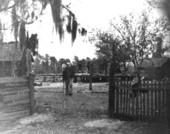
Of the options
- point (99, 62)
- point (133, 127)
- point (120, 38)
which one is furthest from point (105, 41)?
point (133, 127)

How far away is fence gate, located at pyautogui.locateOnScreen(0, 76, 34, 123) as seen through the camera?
7.45 m

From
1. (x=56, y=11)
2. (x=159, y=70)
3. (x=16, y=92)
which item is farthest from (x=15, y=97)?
(x=159, y=70)

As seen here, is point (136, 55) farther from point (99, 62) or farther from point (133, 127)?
point (99, 62)

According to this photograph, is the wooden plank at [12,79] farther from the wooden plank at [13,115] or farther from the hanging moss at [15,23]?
the hanging moss at [15,23]

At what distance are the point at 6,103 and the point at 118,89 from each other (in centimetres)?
334

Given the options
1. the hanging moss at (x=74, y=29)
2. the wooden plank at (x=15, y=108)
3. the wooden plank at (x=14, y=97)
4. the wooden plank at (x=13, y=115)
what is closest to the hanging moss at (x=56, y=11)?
the hanging moss at (x=74, y=29)

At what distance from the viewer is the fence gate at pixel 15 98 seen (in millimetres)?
7445

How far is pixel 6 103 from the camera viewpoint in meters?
7.52

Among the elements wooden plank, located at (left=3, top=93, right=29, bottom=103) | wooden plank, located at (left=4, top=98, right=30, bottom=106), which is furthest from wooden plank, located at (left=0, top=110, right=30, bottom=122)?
wooden plank, located at (left=3, top=93, right=29, bottom=103)

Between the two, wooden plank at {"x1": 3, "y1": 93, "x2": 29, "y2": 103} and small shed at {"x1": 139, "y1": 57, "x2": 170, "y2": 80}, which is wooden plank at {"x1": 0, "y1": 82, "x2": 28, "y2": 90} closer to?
wooden plank at {"x1": 3, "y1": 93, "x2": 29, "y2": 103}

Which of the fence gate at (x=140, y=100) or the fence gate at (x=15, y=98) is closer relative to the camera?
the fence gate at (x=140, y=100)

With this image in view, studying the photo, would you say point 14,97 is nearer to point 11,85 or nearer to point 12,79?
point 11,85

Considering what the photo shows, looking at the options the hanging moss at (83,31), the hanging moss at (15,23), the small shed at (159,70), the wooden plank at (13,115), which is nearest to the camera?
the small shed at (159,70)

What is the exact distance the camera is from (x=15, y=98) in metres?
7.79
